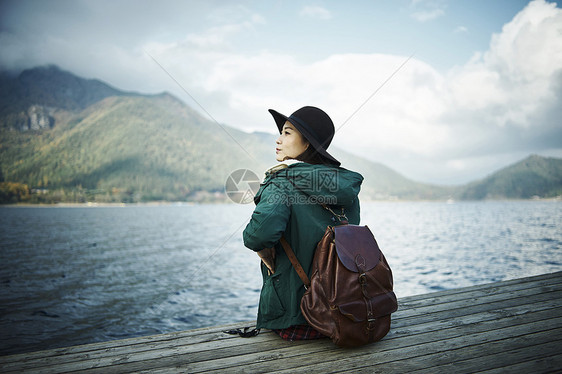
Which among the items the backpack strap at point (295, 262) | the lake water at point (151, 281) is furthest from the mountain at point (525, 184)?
the backpack strap at point (295, 262)

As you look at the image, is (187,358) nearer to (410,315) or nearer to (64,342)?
(410,315)

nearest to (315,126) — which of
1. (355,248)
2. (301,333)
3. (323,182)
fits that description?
(323,182)

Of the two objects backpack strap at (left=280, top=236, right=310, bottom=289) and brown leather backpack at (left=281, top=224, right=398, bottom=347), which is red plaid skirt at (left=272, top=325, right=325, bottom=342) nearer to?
brown leather backpack at (left=281, top=224, right=398, bottom=347)

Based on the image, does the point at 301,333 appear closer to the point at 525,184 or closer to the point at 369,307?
the point at 369,307

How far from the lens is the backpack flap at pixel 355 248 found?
7.56 feet

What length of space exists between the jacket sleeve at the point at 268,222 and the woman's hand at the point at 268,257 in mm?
121

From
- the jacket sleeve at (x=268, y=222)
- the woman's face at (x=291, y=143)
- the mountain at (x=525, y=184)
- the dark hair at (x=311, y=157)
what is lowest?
the jacket sleeve at (x=268, y=222)

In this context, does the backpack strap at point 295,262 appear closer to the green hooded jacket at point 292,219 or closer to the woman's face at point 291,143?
the green hooded jacket at point 292,219

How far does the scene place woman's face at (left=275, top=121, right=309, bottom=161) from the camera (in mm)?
2811

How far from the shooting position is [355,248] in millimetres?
2352

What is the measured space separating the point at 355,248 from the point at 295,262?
0.48 metres

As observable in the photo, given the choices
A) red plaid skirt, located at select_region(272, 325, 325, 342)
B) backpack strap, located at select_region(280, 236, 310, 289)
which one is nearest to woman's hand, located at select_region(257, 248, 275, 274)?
backpack strap, located at select_region(280, 236, 310, 289)

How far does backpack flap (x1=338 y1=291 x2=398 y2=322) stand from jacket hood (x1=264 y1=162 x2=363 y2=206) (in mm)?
708

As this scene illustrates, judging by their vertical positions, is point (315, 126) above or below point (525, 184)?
below
